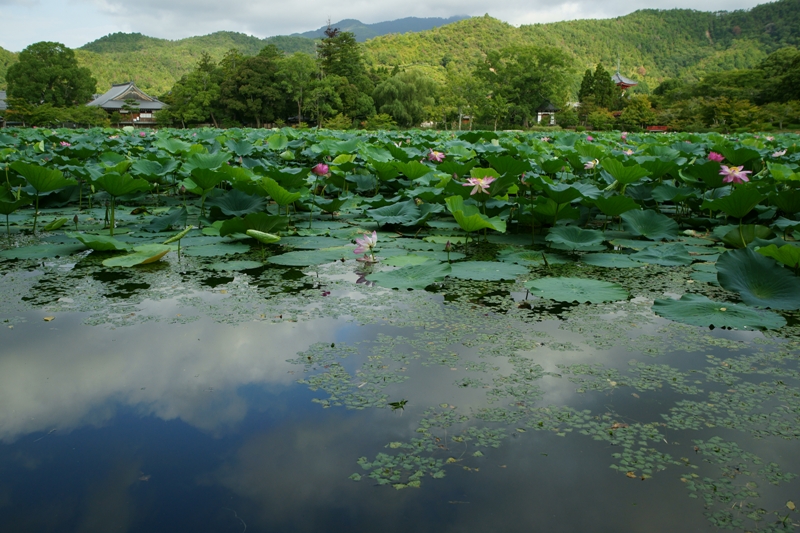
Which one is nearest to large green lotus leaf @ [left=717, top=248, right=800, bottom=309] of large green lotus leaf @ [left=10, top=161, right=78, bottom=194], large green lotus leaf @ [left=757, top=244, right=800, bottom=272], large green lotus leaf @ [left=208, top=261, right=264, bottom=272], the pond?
large green lotus leaf @ [left=757, top=244, right=800, bottom=272]

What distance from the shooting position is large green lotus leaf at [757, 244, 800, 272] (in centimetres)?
190

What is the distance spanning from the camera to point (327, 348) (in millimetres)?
1531

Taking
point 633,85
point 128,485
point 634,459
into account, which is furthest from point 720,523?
point 633,85

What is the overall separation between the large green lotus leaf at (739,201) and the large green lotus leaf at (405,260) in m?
1.36

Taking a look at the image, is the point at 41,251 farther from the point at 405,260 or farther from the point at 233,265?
the point at 405,260

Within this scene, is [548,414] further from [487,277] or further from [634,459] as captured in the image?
[487,277]

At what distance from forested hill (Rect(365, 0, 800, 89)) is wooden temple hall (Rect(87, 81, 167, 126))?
37.4m

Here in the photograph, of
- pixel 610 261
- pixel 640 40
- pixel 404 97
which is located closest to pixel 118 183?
pixel 610 261

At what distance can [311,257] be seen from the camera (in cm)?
249

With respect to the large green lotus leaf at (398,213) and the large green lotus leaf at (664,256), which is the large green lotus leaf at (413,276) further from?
the large green lotus leaf at (664,256)

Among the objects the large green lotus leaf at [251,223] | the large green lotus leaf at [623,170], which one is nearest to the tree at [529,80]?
the large green lotus leaf at [623,170]

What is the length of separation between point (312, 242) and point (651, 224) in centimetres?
172

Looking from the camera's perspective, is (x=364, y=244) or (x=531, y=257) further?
(x=531, y=257)

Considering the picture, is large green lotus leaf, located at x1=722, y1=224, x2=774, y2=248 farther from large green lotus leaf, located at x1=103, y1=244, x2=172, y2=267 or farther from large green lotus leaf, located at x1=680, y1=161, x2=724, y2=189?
large green lotus leaf, located at x1=103, y1=244, x2=172, y2=267
